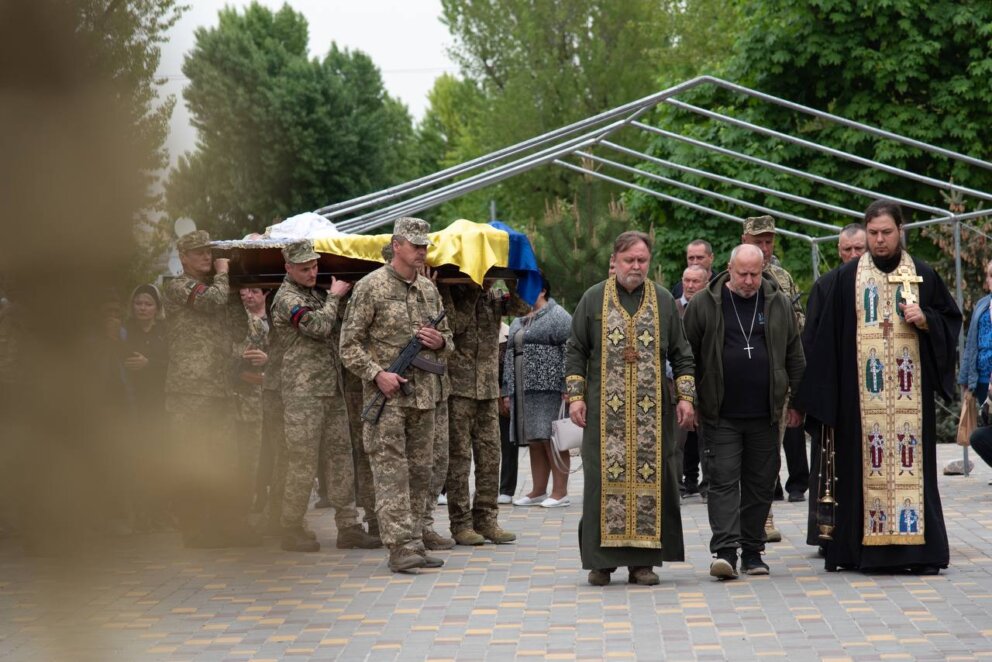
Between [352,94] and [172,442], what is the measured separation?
312 millimetres

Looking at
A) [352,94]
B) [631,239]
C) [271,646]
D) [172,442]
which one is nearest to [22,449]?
[172,442]

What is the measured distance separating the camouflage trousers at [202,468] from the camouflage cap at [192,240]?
0.13 meters

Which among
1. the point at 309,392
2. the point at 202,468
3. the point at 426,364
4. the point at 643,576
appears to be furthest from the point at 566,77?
the point at 202,468

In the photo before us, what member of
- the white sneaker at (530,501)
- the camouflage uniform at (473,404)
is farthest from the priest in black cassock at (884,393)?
the white sneaker at (530,501)

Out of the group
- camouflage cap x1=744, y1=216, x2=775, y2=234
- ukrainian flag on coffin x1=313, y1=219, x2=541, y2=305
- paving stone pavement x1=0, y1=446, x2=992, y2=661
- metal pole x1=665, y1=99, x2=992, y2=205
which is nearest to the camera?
paving stone pavement x1=0, y1=446, x2=992, y2=661

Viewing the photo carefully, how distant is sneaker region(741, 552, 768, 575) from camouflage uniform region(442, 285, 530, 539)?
2092 millimetres

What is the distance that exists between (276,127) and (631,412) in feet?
22.3

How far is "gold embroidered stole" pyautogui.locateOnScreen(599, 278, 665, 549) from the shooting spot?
24.9 feet

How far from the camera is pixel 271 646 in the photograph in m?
5.89

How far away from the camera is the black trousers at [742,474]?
25.2 feet

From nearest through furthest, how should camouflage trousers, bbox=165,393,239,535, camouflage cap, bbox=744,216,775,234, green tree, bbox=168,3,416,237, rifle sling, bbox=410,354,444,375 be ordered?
1. green tree, bbox=168,3,416,237
2. camouflage trousers, bbox=165,393,239,535
3. rifle sling, bbox=410,354,444,375
4. camouflage cap, bbox=744,216,775,234

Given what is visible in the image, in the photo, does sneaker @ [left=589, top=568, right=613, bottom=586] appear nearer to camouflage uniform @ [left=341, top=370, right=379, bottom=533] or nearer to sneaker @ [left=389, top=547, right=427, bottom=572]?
sneaker @ [left=389, top=547, right=427, bottom=572]

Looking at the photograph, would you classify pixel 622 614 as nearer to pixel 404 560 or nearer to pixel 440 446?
pixel 404 560

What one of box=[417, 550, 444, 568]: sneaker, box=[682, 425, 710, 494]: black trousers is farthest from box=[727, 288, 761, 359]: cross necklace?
box=[682, 425, 710, 494]: black trousers
